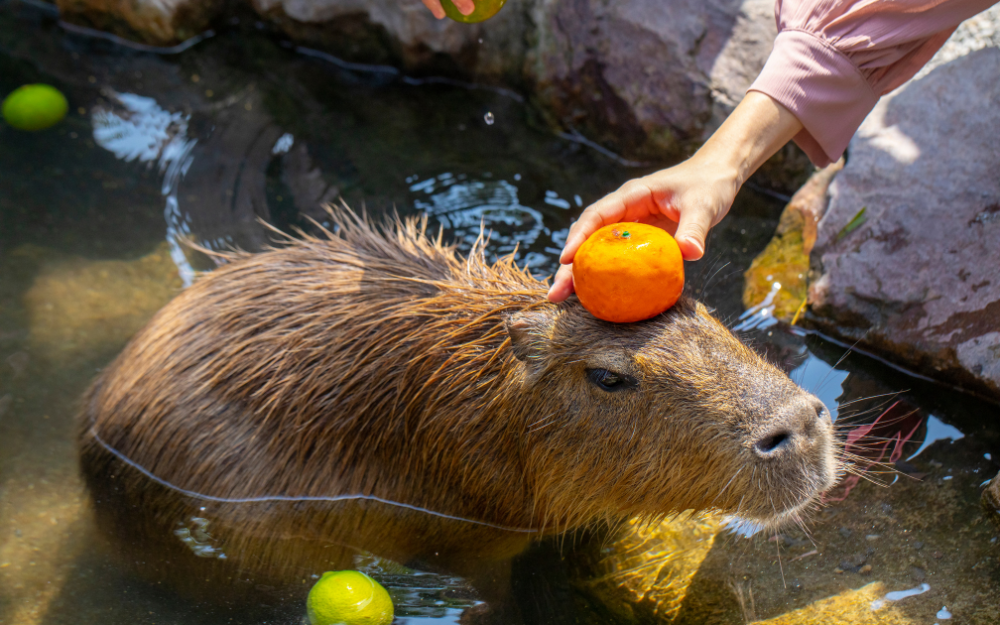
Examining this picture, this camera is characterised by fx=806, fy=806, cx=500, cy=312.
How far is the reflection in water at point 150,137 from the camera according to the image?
4246 mm

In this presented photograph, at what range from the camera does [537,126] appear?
14.8 feet

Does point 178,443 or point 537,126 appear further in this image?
point 537,126

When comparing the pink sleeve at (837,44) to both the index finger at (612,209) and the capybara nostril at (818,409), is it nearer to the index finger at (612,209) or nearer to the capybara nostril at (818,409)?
the index finger at (612,209)

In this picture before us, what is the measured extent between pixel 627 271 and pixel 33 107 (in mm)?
3718

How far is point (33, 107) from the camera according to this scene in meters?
4.25

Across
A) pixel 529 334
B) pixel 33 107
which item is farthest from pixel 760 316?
pixel 33 107

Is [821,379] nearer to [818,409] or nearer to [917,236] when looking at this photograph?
[917,236]

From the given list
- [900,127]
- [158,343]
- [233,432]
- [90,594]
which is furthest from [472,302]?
[900,127]

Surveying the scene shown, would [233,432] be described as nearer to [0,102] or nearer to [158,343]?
[158,343]

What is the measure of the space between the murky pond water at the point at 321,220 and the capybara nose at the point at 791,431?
0.53 metres

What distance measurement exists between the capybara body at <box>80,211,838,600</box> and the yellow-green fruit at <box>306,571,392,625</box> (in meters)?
0.28

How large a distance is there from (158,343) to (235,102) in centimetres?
231

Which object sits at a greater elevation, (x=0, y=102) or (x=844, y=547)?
(x=0, y=102)

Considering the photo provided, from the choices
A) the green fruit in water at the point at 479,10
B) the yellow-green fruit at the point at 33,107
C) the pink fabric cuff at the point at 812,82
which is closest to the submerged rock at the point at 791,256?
the pink fabric cuff at the point at 812,82
